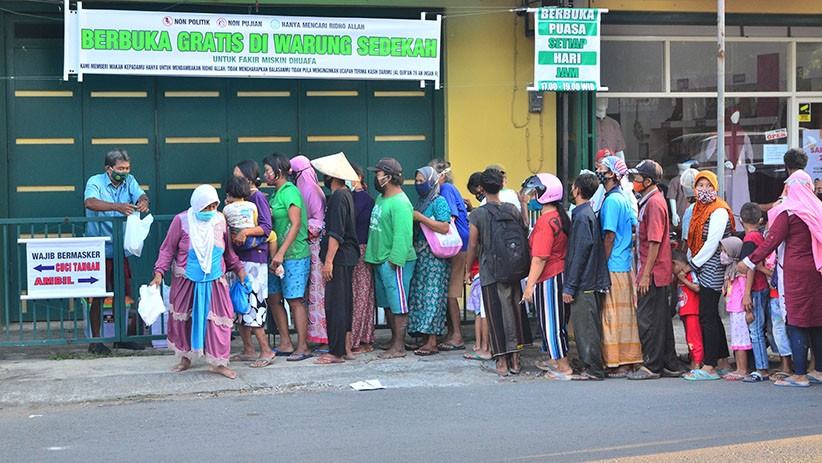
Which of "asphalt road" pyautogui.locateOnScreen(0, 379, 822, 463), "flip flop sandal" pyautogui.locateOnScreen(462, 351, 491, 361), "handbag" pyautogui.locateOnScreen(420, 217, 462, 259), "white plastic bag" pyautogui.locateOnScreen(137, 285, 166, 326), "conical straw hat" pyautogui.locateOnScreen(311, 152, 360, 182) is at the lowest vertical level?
"asphalt road" pyautogui.locateOnScreen(0, 379, 822, 463)

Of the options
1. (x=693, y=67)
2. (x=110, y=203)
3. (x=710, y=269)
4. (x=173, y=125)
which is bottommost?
(x=710, y=269)

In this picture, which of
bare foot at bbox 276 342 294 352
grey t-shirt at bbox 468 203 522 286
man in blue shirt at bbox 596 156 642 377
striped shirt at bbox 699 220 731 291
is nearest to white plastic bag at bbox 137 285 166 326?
bare foot at bbox 276 342 294 352

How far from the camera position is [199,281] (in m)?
8.50

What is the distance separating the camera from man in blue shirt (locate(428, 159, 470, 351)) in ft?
32.2

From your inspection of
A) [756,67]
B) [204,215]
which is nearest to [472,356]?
[204,215]

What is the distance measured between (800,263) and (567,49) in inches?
164

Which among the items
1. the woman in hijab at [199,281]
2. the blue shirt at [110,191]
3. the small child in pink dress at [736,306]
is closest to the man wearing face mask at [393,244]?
the woman in hijab at [199,281]

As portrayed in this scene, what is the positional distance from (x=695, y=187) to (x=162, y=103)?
5.78 meters

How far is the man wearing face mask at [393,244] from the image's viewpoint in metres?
9.24

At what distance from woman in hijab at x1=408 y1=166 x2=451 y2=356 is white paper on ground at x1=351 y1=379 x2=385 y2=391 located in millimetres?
1167

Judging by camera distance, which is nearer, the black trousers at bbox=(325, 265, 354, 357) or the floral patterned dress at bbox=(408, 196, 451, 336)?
the black trousers at bbox=(325, 265, 354, 357)

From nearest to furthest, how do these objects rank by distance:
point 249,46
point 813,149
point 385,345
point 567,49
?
point 385,345 < point 249,46 < point 567,49 < point 813,149

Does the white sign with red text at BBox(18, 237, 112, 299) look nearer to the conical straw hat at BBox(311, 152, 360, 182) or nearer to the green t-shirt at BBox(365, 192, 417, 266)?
the conical straw hat at BBox(311, 152, 360, 182)

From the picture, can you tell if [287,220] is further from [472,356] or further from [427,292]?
[472,356]
